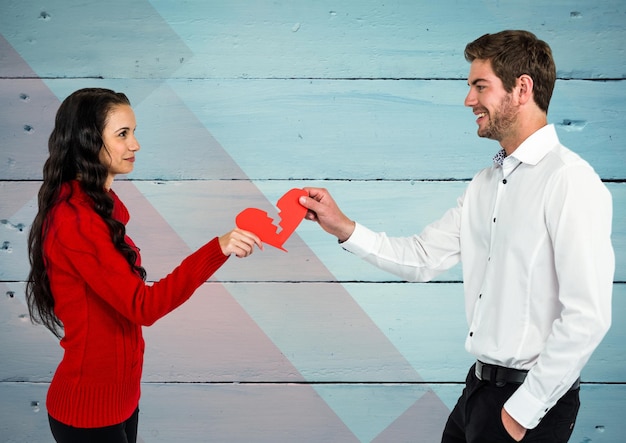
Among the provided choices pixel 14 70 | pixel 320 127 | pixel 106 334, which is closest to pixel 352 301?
pixel 320 127

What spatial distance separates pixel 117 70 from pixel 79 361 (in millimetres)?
886

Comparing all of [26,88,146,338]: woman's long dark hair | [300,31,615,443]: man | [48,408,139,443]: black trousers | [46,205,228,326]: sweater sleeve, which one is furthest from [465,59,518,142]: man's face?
[48,408,139,443]: black trousers

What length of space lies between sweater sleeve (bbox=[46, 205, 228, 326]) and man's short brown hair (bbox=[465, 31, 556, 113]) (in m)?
0.64

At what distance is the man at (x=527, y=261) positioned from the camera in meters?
1.08

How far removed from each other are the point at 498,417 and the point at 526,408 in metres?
0.09

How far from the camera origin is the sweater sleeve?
1.15 m

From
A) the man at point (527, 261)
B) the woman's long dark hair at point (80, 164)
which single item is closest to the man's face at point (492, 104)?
the man at point (527, 261)

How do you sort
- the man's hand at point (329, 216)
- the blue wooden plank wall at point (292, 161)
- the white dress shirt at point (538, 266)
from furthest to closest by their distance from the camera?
1. the blue wooden plank wall at point (292, 161)
2. the man's hand at point (329, 216)
3. the white dress shirt at point (538, 266)

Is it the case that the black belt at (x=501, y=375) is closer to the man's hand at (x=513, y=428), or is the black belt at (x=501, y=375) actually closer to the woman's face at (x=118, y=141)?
the man's hand at (x=513, y=428)

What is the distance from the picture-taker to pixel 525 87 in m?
1.24

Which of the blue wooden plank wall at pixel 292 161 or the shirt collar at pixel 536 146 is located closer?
the shirt collar at pixel 536 146

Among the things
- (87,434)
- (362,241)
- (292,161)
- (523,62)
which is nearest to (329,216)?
(362,241)

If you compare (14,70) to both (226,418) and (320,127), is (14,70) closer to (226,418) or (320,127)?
(320,127)

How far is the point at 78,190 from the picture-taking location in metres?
1.21
